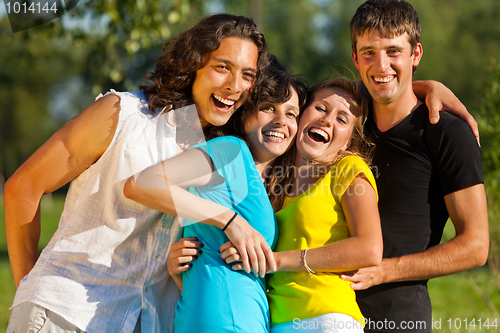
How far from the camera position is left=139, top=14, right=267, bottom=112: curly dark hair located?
7.82 ft

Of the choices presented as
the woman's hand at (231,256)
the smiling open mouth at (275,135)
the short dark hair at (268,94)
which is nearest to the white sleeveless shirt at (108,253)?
the woman's hand at (231,256)

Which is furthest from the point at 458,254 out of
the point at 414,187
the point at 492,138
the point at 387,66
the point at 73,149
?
the point at 492,138

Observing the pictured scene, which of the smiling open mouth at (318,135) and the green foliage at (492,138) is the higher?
the smiling open mouth at (318,135)

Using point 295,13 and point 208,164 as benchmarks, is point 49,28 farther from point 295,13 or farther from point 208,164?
point 295,13

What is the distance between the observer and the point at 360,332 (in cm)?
214

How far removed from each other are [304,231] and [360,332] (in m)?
0.56

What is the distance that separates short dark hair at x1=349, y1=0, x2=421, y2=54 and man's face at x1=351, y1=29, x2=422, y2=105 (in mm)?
32

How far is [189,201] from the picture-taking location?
6.92ft

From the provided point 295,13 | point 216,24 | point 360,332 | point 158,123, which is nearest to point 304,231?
point 360,332

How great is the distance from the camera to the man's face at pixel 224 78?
7.86 feet

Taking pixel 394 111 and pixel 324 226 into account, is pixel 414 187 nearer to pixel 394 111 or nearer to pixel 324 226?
pixel 394 111

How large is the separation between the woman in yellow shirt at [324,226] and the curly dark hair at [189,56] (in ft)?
2.21

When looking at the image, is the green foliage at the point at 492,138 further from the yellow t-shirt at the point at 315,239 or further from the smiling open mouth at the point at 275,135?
the smiling open mouth at the point at 275,135

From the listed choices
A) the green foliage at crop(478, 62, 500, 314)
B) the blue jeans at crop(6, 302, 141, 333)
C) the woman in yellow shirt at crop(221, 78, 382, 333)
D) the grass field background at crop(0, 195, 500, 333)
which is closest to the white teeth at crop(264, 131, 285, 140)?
the woman in yellow shirt at crop(221, 78, 382, 333)
